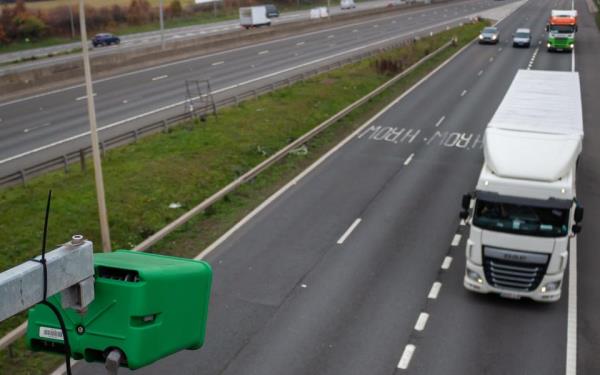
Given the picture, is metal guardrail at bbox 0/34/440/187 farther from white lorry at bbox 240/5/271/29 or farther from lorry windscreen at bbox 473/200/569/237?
white lorry at bbox 240/5/271/29

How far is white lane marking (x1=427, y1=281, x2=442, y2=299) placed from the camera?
17.9 m

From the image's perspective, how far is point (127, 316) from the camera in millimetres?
6895

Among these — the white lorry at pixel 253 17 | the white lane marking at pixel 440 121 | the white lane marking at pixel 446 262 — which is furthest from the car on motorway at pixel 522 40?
the white lane marking at pixel 446 262

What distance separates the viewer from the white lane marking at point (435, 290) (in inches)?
704

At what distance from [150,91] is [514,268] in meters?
35.1

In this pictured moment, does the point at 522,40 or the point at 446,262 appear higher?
the point at 522,40

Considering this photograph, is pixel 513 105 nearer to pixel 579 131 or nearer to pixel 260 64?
pixel 579 131

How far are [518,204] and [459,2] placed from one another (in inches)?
5128

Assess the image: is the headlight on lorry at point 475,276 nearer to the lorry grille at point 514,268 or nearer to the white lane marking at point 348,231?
the lorry grille at point 514,268

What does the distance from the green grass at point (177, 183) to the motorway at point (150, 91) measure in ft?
13.7

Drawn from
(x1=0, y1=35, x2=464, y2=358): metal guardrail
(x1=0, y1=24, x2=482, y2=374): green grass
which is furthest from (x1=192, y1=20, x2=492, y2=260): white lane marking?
(x1=0, y1=35, x2=464, y2=358): metal guardrail

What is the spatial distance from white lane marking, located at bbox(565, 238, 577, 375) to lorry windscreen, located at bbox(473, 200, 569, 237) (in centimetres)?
210

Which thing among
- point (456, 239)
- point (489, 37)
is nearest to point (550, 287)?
point (456, 239)

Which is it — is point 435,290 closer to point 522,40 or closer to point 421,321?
point 421,321
